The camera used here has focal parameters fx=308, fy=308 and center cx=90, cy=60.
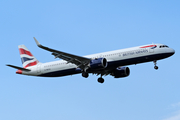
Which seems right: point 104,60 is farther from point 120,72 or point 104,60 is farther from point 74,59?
point 120,72

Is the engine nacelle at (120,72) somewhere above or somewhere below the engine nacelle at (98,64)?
above

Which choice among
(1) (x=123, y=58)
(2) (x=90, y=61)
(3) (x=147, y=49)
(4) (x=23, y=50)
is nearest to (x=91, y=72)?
(2) (x=90, y=61)

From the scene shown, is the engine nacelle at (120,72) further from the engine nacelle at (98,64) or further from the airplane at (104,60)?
the engine nacelle at (98,64)

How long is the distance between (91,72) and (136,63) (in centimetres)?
669

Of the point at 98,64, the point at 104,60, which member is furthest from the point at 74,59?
the point at 104,60

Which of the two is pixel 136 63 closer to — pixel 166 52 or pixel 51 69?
pixel 166 52

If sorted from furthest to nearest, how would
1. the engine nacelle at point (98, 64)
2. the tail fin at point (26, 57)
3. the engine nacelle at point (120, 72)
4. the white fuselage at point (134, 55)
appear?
the tail fin at point (26, 57), the engine nacelle at point (120, 72), the engine nacelle at point (98, 64), the white fuselage at point (134, 55)

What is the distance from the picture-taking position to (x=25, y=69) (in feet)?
160

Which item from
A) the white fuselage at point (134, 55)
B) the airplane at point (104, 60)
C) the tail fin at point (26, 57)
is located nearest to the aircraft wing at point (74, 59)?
the airplane at point (104, 60)

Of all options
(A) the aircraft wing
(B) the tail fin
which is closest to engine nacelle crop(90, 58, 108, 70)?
(A) the aircraft wing

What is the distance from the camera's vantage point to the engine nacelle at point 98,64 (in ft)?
137

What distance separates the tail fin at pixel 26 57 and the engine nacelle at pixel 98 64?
12.8m

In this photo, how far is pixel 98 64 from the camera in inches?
1647

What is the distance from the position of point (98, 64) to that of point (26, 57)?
53.1 ft
